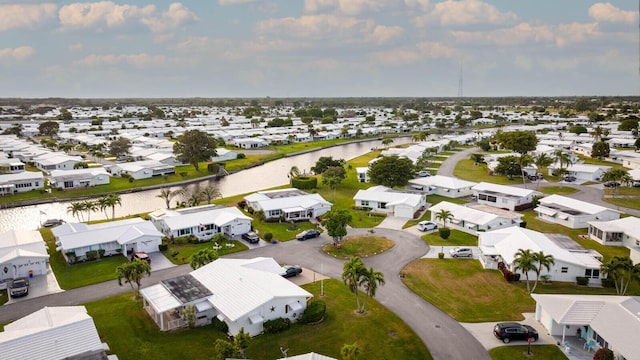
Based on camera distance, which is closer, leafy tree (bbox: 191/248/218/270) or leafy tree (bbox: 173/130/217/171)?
leafy tree (bbox: 191/248/218/270)

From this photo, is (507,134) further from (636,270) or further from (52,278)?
(52,278)

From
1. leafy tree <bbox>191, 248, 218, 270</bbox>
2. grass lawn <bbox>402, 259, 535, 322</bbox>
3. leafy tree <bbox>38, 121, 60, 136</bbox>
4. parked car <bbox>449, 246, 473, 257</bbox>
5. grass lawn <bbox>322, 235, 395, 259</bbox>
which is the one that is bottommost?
grass lawn <bbox>402, 259, 535, 322</bbox>

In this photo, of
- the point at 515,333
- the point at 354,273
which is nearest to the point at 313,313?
the point at 354,273

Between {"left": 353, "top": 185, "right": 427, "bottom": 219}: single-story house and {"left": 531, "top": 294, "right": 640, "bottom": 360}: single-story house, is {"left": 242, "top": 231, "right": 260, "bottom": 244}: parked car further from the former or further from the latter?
{"left": 531, "top": 294, "right": 640, "bottom": 360}: single-story house

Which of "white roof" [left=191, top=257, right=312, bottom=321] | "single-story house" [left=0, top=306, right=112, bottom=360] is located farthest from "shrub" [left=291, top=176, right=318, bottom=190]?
"single-story house" [left=0, top=306, right=112, bottom=360]

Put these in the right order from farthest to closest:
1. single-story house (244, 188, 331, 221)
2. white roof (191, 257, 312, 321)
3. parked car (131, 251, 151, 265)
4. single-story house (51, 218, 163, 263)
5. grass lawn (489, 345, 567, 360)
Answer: single-story house (244, 188, 331, 221) → single-story house (51, 218, 163, 263) → parked car (131, 251, 151, 265) → white roof (191, 257, 312, 321) → grass lawn (489, 345, 567, 360)

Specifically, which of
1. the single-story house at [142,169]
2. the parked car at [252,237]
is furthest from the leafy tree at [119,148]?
the parked car at [252,237]

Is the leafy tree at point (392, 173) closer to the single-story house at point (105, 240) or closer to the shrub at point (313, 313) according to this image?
the single-story house at point (105, 240)
